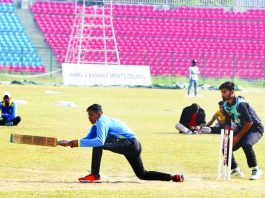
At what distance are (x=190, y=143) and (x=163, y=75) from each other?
147 feet

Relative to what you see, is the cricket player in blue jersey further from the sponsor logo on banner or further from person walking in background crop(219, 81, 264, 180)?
the sponsor logo on banner

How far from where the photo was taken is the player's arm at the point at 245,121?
15.9 meters

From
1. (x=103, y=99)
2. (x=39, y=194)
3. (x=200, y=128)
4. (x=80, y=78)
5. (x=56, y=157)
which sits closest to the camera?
(x=39, y=194)

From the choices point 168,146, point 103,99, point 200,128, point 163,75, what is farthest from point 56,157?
point 163,75

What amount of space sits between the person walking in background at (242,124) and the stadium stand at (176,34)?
5334 cm

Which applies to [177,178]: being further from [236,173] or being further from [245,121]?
[245,121]

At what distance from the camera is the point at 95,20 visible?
7856cm

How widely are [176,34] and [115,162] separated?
5740 centimetres

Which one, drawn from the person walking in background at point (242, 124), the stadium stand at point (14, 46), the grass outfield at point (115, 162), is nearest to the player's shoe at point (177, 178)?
the grass outfield at point (115, 162)

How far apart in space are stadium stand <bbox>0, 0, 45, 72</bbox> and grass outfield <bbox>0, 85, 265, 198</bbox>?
32.0 metres

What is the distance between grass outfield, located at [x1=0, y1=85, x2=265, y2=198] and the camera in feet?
45.2

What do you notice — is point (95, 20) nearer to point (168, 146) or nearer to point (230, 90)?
point (168, 146)

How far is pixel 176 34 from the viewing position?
75.5 m

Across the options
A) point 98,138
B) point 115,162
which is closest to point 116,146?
point 98,138
